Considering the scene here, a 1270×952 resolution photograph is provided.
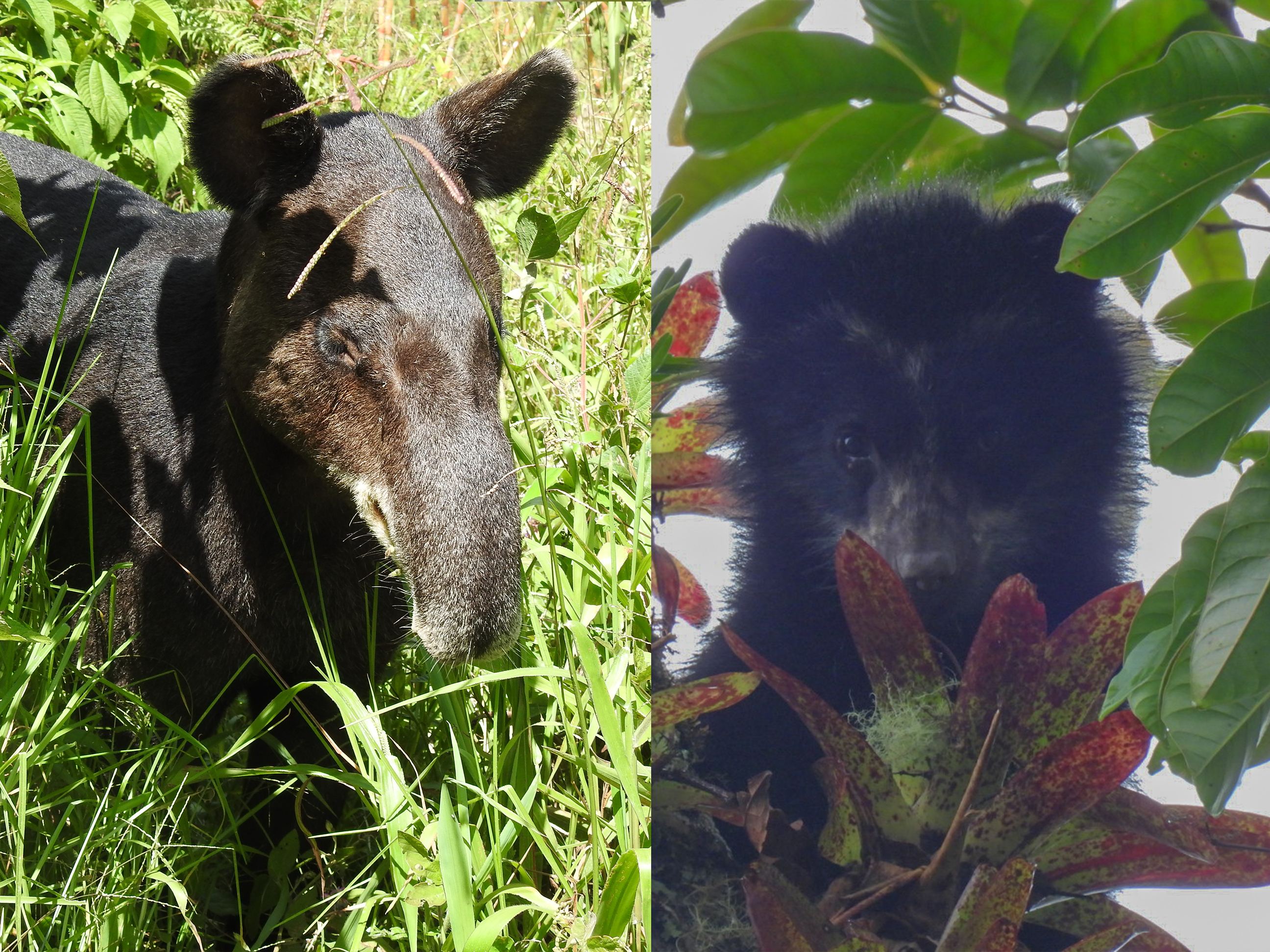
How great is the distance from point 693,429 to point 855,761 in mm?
451

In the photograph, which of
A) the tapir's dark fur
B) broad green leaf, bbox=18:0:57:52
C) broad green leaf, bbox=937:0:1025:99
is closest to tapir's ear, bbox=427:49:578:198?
Result: the tapir's dark fur

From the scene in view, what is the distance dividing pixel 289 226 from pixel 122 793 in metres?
1.05

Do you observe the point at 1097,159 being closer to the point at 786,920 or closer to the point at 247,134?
the point at 786,920

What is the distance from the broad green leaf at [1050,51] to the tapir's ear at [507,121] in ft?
4.20

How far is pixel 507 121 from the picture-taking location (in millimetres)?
2418

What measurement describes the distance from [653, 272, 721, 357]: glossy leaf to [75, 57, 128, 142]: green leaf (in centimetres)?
303

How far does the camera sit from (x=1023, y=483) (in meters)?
1.36

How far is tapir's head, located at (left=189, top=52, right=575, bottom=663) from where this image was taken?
186 cm

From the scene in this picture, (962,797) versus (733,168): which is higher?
(733,168)

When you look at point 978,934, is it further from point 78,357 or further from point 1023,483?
point 78,357

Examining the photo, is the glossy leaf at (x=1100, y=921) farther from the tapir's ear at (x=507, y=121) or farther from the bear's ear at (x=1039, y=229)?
the tapir's ear at (x=507, y=121)

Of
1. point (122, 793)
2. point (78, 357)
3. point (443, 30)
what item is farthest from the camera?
point (443, 30)

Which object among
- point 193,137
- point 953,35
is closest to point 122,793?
point 193,137

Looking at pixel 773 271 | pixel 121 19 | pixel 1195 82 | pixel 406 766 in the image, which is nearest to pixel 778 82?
pixel 773 271
